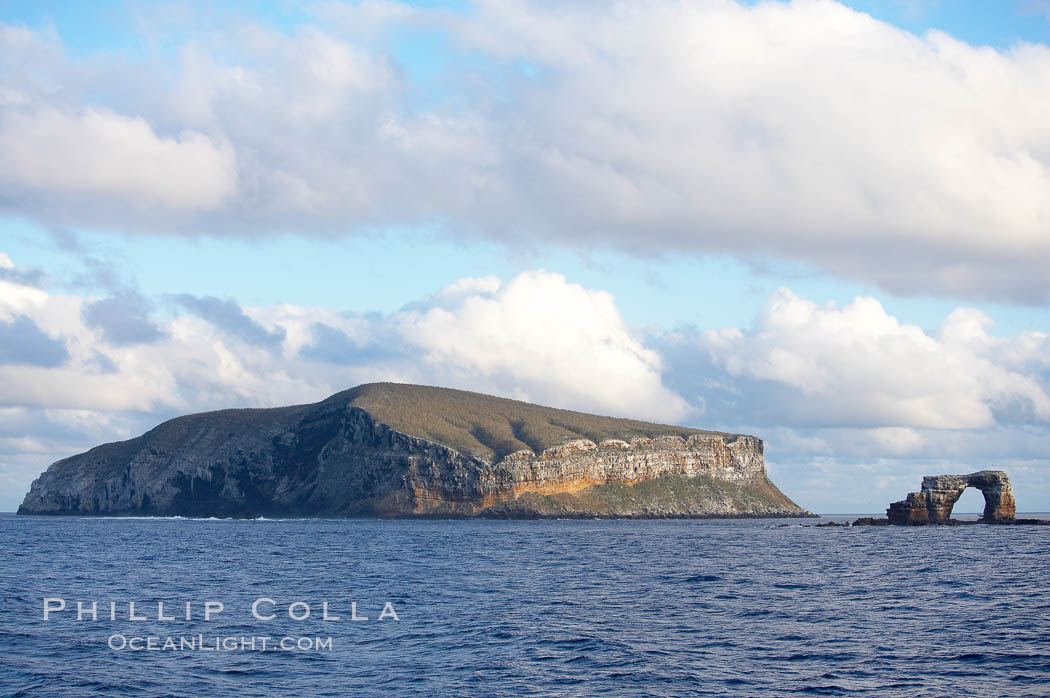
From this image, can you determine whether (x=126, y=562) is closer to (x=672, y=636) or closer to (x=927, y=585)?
(x=672, y=636)

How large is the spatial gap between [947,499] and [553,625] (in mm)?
154114

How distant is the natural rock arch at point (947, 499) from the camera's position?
602 ft

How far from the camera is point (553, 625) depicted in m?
52.3

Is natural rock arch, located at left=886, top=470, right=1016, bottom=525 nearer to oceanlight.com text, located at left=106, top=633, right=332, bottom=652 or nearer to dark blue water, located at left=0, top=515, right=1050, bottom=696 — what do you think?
dark blue water, located at left=0, top=515, right=1050, bottom=696

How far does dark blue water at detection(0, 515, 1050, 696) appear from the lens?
1506 inches

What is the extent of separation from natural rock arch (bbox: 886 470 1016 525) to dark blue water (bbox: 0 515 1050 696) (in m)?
88.3

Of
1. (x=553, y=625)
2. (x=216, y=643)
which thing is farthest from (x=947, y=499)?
(x=216, y=643)

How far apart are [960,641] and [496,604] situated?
87.9ft

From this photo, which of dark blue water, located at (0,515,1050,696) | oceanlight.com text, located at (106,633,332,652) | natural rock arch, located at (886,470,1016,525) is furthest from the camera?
natural rock arch, located at (886,470,1016,525)

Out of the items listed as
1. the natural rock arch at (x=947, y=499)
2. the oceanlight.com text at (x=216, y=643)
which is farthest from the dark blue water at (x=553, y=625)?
the natural rock arch at (x=947, y=499)

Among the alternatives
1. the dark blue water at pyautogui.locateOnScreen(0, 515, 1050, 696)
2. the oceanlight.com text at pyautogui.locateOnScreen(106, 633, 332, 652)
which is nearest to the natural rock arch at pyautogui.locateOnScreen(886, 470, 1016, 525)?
the dark blue water at pyautogui.locateOnScreen(0, 515, 1050, 696)

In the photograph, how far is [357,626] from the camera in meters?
50.8

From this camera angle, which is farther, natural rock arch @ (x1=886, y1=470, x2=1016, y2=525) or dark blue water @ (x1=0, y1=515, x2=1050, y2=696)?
natural rock arch @ (x1=886, y1=470, x2=1016, y2=525)

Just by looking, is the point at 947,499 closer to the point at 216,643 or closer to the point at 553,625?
the point at 553,625
